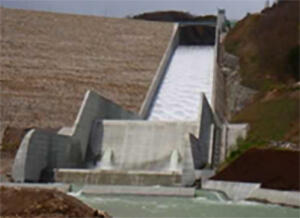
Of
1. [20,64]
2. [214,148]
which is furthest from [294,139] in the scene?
[20,64]

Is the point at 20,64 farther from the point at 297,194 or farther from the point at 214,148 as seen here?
the point at 297,194

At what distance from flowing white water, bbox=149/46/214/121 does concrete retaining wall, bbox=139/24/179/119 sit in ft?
0.76

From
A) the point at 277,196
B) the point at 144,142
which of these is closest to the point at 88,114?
the point at 144,142

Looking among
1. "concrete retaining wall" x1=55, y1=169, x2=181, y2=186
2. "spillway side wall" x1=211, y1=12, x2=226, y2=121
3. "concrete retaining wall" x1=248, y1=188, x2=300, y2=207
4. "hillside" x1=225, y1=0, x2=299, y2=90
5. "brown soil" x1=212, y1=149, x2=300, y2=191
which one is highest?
"hillside" x1=225, y1=0, x2=299, y2=90

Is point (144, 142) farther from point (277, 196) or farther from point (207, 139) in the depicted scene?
point (277, 196)

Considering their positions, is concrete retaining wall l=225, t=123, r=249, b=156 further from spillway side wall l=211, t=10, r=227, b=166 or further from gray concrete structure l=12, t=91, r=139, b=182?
gray concrete structure l=12, t=91, r=139, b=182

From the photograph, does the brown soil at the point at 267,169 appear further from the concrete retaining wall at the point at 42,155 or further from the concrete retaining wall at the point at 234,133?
the concrete retaining wall at the point at 42,155

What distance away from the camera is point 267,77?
29.0m

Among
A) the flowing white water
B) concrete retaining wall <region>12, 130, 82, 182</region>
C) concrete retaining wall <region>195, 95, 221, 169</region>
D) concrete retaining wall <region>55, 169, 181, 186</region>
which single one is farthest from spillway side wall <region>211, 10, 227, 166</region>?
concrete retaining wall <region>12, 130, 82, 182</region>

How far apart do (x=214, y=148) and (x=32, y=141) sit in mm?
6343

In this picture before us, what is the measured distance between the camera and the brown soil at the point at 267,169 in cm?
1329

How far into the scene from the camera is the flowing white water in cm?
2550

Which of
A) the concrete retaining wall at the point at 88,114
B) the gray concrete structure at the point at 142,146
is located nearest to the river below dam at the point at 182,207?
the gray concrete structure at the point at 142,146

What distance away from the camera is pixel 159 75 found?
30500 mm
